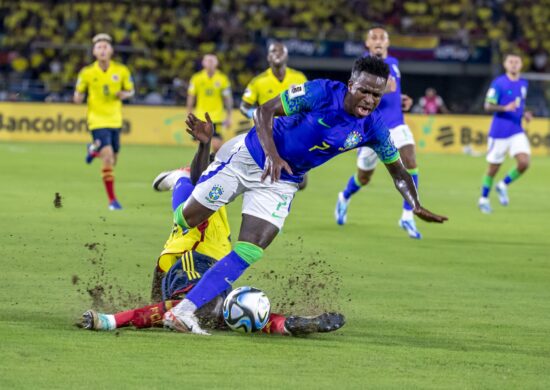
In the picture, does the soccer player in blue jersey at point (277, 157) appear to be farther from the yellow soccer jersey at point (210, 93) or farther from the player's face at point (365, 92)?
the yellow soccer jersey at point (210, 93)

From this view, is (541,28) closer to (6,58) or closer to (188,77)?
(188,77)

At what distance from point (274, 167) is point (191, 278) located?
1102 mm

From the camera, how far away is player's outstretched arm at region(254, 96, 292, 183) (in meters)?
7.63

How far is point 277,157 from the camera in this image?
7.66 meters

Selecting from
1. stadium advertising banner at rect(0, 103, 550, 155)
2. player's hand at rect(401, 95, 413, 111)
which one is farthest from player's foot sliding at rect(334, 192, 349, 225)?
stadium advertising banner at rect(0, 103, 550, 155)

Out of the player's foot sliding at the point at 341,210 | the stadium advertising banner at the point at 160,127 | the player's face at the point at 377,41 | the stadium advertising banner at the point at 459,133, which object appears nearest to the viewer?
the player's face at the point at 377,41

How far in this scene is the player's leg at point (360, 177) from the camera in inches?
602

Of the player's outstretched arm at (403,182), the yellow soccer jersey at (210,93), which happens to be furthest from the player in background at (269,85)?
the player's outstretched arm at (403,182)

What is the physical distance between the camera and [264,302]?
7785mm

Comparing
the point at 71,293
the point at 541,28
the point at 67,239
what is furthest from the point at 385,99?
the point at 541,28

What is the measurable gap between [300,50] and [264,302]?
31.5 meters

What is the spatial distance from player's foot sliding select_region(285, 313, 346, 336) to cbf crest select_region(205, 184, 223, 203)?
98cm

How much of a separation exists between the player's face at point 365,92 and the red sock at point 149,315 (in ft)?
5.82

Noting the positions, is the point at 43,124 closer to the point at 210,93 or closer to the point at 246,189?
the point at 210,93
